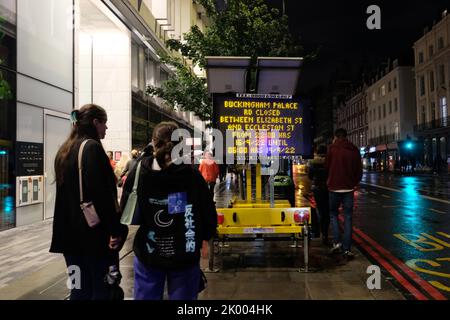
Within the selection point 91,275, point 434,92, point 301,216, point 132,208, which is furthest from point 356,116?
point 132,208

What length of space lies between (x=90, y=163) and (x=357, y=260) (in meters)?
4.97

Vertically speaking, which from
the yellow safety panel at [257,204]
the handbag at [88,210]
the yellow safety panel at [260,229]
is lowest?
the yellow safety panel at [260,229]

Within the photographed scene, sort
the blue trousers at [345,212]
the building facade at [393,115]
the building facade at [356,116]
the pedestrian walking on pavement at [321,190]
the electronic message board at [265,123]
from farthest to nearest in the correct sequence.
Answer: the building facade at [356,116] < the building facade at [393,115] < the pedestrian walking on pavement at [321,190] < the blue trousers at [345,212] < the electronic message board at [265,123]

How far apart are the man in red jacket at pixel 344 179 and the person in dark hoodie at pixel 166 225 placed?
451cm

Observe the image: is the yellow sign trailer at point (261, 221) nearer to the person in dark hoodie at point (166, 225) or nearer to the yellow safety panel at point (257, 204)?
the yellow safety panel at point (257, 204)

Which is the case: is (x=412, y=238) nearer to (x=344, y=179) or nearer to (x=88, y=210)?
(x=344, y=179)

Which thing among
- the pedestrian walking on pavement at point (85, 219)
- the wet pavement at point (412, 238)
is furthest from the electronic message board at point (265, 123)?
the pedestrian walking on pavement at point (85, 219)

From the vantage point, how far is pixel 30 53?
10.6 meters

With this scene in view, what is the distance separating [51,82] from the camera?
11508 millimetres

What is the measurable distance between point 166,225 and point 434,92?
157 feet

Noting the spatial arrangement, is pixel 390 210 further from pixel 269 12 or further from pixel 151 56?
pixel 151 56

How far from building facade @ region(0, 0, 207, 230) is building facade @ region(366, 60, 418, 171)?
120ft

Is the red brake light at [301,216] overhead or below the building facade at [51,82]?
below

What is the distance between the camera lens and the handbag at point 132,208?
A: 9.41 feet
